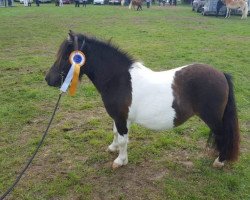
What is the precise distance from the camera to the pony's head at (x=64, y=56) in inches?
154

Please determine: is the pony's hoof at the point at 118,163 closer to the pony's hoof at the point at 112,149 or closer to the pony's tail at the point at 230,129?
the pony's hoof at the point at 112,149

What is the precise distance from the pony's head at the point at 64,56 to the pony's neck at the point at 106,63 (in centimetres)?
16

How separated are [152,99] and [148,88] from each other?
0.49 ft

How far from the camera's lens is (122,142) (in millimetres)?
4352

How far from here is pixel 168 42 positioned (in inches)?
535


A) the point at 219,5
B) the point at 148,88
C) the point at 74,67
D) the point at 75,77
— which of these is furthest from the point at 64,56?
the point at 219,5

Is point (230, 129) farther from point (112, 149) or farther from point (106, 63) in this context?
point (106, 63)

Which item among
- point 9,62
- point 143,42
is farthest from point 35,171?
point 143,42

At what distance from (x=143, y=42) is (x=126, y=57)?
376 inches

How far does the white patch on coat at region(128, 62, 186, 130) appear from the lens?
4.00 meters

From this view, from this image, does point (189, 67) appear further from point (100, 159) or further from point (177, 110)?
point (100, 159)

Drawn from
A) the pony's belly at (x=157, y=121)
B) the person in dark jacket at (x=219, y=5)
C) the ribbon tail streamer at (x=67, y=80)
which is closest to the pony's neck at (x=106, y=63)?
the ribbon tail streamer at (x=67, y=80)

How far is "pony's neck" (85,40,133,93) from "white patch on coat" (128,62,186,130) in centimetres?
16

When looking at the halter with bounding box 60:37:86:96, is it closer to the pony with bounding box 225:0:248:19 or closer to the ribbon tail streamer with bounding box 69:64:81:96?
the ribbon tail streamer with bounding box 69:64:81:96
